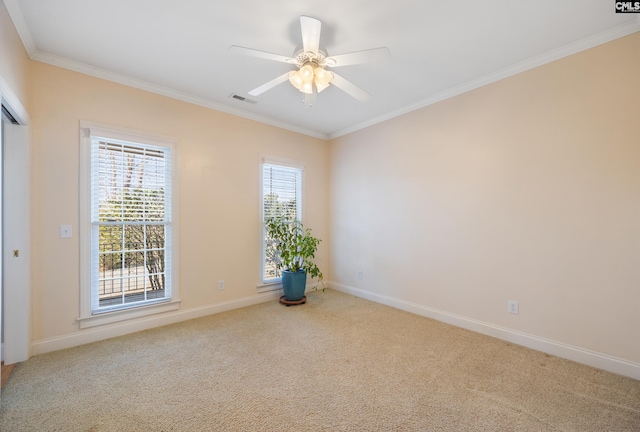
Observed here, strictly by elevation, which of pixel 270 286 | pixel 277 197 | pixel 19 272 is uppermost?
pixel 277 197

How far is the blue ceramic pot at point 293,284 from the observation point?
3.96m

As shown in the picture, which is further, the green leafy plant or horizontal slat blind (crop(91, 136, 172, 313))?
the green leafy plant

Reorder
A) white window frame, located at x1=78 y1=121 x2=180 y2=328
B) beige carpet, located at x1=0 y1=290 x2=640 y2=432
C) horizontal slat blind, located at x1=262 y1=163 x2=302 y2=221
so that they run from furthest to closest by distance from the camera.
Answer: horizontal slat blind, located at x1=262 y1=163 x2=302 y2=221 → white window frame, located at x1=78 y1=121 x2=180 y2=328 → beige carpet, located at x1=0 y1=290 x2=640 y2=432

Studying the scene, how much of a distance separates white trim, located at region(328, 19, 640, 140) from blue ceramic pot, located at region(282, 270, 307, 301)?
256cm

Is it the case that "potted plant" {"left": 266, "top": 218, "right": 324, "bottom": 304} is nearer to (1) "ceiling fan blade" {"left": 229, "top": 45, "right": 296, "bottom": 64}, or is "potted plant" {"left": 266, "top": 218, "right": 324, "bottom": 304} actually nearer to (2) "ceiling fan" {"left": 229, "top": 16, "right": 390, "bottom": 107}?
(2) "ceiling fan" {"left": 229, "top": 16, "right": 390, "bottom": 107}

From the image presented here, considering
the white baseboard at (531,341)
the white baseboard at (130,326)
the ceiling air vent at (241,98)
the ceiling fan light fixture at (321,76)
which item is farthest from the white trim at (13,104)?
the white baseboard at (531,341)

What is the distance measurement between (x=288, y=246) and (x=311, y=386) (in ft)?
7.47

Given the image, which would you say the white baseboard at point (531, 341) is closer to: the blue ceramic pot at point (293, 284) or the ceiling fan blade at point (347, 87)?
the blue ceramic pot at point (293, 284)

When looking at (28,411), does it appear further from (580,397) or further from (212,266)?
(580,397)

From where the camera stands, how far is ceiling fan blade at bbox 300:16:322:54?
185 cm

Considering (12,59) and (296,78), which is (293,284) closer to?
(296,78)

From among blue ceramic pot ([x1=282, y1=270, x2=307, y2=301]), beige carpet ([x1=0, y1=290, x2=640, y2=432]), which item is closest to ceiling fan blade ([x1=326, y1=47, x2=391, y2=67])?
beige carpet ([x1=0, y1=290, x2=640, y2=432])

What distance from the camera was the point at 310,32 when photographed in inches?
76.7

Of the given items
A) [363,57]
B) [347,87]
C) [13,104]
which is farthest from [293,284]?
[13,104]
